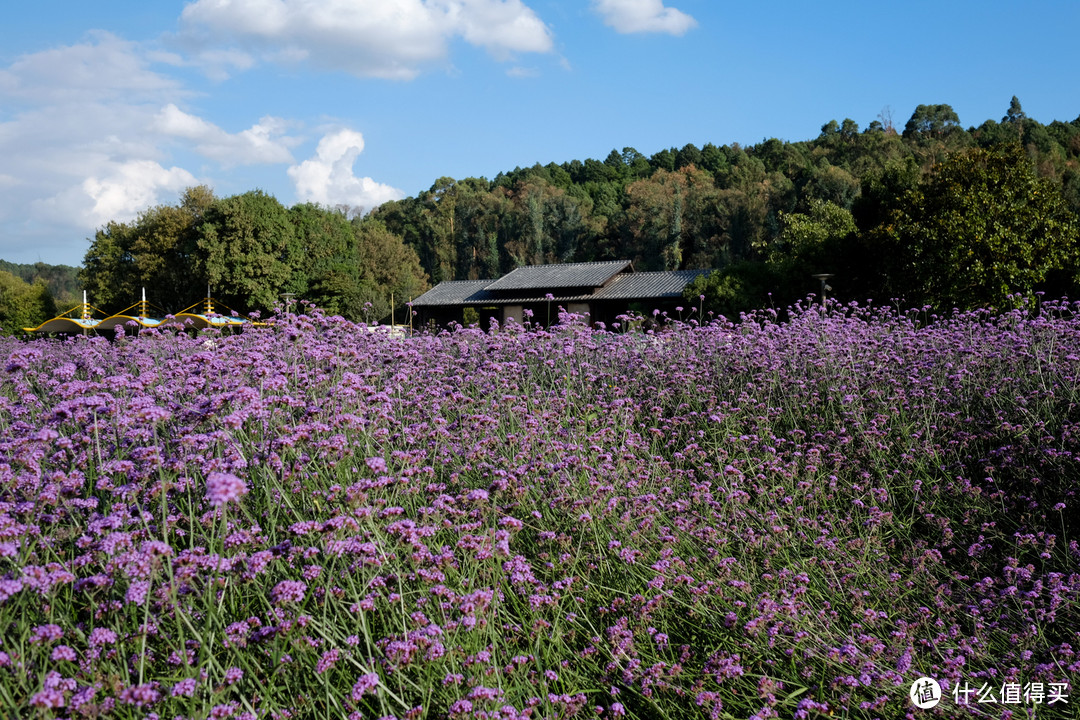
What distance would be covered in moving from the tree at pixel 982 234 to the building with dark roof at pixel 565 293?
47.3 feet

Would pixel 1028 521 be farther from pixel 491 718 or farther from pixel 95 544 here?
pixel 95 544

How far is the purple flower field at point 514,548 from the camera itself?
7.79 feet

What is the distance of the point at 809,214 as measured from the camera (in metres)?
41.7

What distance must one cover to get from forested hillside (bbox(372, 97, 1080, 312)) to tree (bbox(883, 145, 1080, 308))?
0.12ft

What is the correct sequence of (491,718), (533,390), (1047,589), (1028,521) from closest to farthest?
(491,718), (1047,589), (1028,521), (533,390)

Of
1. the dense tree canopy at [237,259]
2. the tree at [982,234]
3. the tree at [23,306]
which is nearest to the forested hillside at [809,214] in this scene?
the tree at [982,234]

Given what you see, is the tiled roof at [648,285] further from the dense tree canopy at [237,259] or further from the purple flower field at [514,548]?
the purple flower field at [514,548]

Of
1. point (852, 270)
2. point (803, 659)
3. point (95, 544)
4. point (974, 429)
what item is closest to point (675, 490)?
point (803, 659)

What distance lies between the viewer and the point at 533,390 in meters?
6.27

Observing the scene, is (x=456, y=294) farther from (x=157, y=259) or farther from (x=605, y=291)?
(x=157, y=259)

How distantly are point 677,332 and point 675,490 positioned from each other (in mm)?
3502

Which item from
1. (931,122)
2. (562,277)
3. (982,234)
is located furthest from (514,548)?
(931,122)

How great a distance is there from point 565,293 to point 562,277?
3.31 feet

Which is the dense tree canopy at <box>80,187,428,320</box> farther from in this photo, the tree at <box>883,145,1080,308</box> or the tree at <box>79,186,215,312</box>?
the tree at <box>883,145,1080,308</box>
